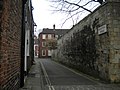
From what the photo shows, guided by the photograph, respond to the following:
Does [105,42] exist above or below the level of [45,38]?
below

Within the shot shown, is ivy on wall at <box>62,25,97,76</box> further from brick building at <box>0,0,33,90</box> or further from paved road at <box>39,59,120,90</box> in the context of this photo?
brick building at <box>0,0,33,90</box>

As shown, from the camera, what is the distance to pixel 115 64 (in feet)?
37.7

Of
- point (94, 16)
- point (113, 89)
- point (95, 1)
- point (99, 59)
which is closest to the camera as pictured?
point (113, 89)

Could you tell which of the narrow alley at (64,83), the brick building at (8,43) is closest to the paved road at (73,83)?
the narrow alley at (64,83)

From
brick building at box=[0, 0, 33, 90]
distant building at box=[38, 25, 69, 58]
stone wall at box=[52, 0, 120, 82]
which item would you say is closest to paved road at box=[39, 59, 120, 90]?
stone wall at box=[52, 0, 120, 82]

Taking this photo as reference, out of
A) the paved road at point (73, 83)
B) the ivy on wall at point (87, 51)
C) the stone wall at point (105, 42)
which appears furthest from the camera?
the ivy on wall at point (87, 51)

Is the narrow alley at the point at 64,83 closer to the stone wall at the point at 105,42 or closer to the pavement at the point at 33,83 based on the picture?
the pavement at the point at 33,83

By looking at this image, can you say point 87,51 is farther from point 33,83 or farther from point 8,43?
point 8,43

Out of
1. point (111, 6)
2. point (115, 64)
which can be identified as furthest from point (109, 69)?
point (111, 6)

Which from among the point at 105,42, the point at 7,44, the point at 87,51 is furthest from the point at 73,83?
the point at 7,44

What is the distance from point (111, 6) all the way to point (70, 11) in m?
8.09

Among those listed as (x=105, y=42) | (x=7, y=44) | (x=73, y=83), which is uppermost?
(x=105, y=42)

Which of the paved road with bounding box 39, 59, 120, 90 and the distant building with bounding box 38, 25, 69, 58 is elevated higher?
the distant building with bounding box 38, 25, 69, 58

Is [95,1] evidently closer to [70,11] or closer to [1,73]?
[70,11]
